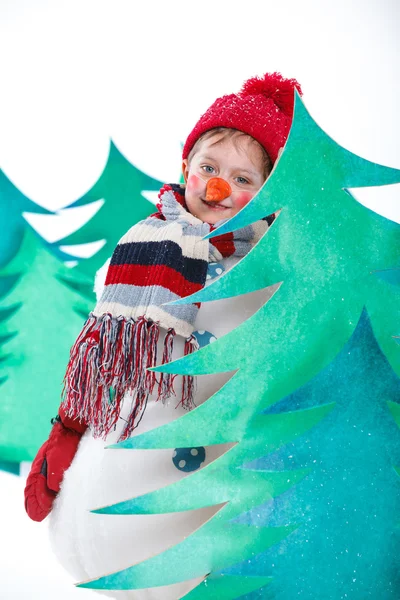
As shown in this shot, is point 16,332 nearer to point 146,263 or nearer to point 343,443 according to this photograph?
point 146,263

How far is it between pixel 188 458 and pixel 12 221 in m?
1.22

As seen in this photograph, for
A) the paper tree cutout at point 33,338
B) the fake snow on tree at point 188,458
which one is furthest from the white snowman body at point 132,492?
the paper tree cutout at point 33,338

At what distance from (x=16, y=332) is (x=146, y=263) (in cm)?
108

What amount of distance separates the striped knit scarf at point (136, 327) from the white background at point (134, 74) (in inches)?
33.1

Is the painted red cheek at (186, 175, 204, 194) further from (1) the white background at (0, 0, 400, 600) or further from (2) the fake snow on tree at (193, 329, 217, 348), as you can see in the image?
(1) the white background at (0, 0, 400, 600)

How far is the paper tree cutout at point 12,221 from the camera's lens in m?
1.86

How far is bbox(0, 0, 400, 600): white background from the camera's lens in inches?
65.8

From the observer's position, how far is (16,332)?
1926 millimetres

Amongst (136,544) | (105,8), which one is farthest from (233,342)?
(105,8)

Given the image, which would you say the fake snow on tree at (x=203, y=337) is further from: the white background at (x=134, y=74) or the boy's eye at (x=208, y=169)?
the white background at (x=134, y=74)

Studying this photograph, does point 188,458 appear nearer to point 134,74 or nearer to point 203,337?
point 203,337

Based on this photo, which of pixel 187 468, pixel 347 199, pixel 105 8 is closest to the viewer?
pixel 347 199

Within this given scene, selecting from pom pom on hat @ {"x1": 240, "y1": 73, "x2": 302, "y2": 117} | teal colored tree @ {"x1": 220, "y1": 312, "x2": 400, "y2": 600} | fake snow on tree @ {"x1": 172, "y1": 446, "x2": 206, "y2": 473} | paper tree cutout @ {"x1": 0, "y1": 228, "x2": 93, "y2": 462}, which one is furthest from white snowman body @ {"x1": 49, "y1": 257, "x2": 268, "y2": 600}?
paper tree cutout @ {"x1": 0, "y1": 228, "x2": 93, "y2": 462}

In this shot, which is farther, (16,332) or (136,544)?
(16,332)
